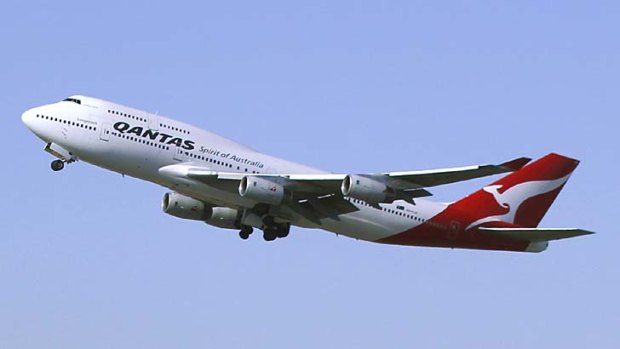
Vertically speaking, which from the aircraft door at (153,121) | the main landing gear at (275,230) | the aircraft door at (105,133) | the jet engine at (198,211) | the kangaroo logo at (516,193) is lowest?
the main landing gear at (275,230)

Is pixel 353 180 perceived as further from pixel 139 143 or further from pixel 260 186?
pixel 139 143

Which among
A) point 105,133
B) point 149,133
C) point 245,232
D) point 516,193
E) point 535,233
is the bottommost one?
point 245,232

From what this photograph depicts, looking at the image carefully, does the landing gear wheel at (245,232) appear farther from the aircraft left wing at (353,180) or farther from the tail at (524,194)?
the tail at (524,194)

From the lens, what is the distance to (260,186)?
5234 centimetres

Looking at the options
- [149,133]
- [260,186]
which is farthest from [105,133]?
[260,186]

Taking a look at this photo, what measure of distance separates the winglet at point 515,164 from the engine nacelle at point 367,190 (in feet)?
20.9

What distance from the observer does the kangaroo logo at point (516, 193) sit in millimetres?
60625

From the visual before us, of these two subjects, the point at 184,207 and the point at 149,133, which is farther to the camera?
the point at 184,207

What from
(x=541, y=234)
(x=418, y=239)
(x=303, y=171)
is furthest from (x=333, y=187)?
(x=541, y=234)

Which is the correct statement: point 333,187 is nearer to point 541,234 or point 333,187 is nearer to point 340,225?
point 340,225

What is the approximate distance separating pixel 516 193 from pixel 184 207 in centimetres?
1609

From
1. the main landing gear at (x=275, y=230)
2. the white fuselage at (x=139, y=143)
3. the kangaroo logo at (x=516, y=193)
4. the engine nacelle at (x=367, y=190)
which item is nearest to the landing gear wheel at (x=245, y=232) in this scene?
the main landing gear at (x=275, y=230)

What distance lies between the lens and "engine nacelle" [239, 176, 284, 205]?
171ft

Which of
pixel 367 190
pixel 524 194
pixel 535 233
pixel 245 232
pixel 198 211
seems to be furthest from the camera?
pixel 524 194
